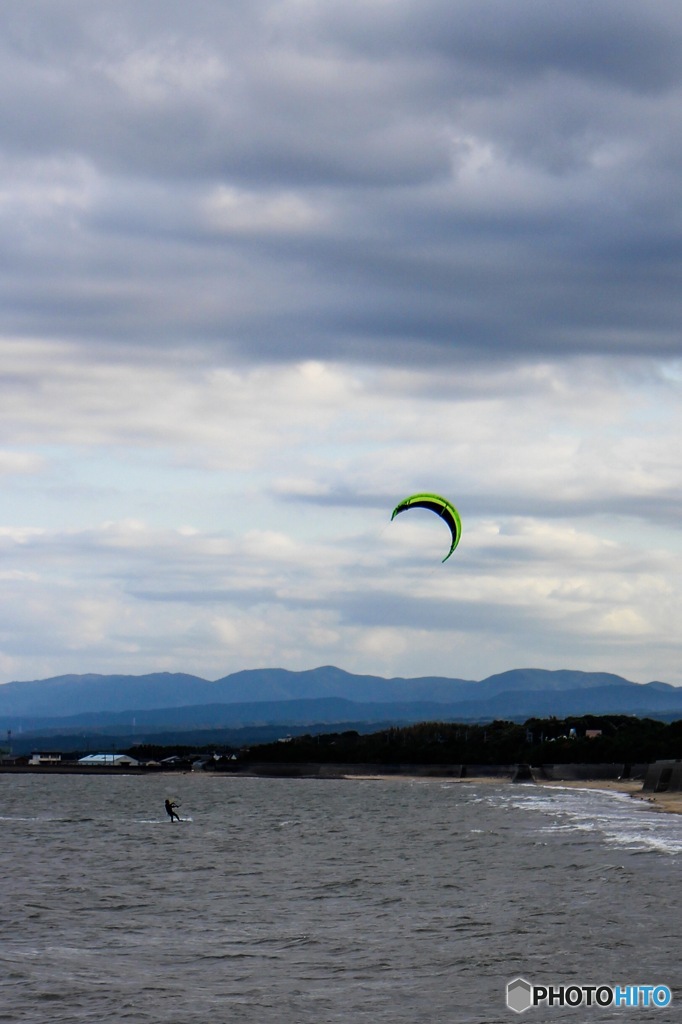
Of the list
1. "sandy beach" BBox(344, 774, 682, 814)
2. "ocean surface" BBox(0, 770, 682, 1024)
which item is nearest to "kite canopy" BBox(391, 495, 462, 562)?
"ocean surface" BBox(0, 770, 682, 1024)

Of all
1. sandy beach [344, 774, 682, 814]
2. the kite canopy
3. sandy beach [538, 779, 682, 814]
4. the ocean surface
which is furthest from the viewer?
sandy beach [344, 774, 682, 814]

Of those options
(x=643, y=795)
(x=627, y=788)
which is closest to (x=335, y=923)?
(x=643, y=795)

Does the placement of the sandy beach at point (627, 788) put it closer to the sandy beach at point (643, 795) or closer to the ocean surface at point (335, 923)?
the sandy beach at point (643, 795)

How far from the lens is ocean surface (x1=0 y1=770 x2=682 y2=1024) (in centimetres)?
2723

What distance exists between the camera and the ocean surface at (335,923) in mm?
27234

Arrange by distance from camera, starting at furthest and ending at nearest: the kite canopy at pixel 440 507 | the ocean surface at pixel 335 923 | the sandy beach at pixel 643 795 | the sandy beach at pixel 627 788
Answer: the sandy beach at pixel 627 788
the sandy beach at pixel 643 795
the kite canopy at pixel 440 507
the ocean surface at pixel 335 923

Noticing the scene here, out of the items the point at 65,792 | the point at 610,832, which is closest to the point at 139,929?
the point at 610,832

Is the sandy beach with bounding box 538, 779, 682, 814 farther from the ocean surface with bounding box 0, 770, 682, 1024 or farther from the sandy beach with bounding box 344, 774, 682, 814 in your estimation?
the ocean surface with bounding box 0, 770, 682, 1024

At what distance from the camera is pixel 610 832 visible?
2635 inches

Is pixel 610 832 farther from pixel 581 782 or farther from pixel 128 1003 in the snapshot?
pixel 581 782

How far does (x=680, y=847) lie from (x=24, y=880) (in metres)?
25.5

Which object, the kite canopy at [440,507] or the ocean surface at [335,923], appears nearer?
the ocean surface at [335,923]

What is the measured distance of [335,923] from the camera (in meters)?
37.8

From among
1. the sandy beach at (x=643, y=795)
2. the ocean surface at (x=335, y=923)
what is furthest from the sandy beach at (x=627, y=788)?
the ocean surface at (x=335, y=923)
